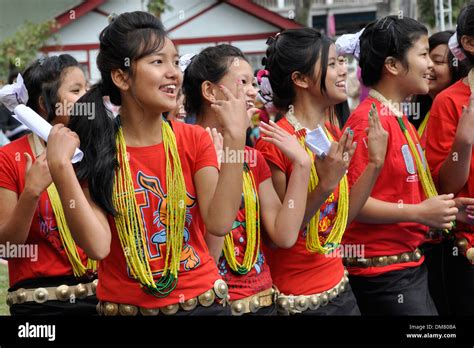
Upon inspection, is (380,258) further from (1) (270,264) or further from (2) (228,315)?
(2) (228,315)

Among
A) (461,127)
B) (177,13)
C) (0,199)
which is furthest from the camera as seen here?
(177,13)

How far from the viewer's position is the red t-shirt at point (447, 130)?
402 cm

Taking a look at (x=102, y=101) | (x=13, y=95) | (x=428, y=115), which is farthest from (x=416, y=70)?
(x=13, y=95)

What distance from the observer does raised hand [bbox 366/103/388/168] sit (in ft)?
11.8

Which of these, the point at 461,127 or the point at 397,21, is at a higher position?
the point at 397,21

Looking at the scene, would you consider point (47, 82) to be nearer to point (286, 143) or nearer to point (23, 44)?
point (286, 143)

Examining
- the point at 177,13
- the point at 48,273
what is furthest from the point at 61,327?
the point at 177,13

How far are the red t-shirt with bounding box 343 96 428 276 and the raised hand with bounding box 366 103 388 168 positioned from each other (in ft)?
0.54

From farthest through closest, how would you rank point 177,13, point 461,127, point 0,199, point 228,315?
point 177,13
point 461,127
point 0,199
point 228,315

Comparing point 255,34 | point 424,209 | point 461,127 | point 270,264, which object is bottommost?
point 270,264

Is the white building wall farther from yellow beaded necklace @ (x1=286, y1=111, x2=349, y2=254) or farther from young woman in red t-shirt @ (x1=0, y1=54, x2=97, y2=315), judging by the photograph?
yellow beaded necklace @ (x1=286, y1=111, x2=349, y2=254)

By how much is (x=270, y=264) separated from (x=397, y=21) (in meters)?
1.39

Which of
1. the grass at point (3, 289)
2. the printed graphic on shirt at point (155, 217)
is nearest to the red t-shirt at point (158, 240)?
the printed graphic on shirt at point (155, 217)

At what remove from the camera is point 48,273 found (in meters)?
3.67
